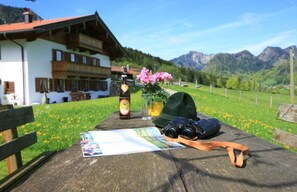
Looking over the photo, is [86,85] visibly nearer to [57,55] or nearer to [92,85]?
[92,85]

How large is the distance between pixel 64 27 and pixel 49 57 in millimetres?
2523

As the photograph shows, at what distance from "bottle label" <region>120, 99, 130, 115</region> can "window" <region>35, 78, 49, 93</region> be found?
724 inches

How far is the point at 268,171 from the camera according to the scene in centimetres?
141

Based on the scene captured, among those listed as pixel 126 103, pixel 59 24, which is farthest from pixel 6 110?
pixel 59 24

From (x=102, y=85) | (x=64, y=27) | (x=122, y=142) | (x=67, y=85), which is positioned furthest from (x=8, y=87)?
(x=122, y=142)

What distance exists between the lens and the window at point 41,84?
66.6ft

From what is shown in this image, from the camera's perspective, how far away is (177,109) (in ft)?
8.54

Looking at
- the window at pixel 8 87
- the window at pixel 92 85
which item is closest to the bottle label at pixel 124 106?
the window at pixel 8 87

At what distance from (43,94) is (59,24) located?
4.98 metres

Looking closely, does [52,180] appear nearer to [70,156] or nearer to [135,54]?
[70,156]

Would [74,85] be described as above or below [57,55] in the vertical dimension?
below

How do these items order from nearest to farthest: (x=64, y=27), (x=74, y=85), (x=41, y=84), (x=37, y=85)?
(x=37, y=85)
(x=41, y=84)
(x=64, y=27)
(x=74, y=85)

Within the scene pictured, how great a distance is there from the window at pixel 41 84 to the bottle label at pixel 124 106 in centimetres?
1838

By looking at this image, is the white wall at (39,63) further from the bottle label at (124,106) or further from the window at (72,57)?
the bottle label at (124,106)
